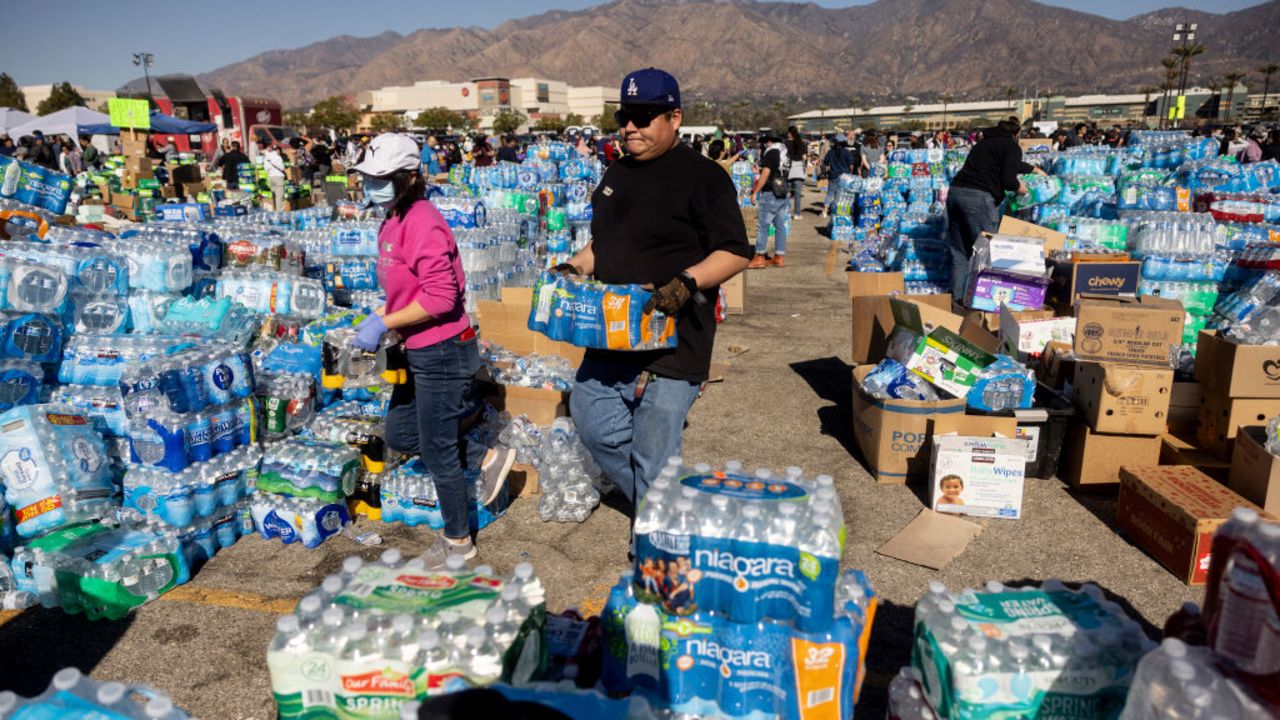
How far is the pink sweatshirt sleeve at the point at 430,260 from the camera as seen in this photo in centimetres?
373

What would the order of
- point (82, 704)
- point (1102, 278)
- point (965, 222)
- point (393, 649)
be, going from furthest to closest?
point (965, 222)
point (1102, 278)
point (393, 649)
point (82, 704)

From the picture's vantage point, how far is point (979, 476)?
486 cm

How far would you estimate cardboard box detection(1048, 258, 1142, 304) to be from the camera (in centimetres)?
669

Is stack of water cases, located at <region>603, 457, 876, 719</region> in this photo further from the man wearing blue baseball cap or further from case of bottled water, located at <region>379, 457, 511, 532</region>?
case of bottled water, located at <region>379, 457, 511, 532</region>

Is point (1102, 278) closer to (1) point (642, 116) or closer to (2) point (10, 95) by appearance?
(1) point (642, 116)

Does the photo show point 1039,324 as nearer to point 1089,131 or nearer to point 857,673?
point 857,673

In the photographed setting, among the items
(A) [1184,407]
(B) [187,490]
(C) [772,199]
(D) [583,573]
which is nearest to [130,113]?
(C) [772,199]

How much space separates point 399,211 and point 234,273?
3.62 metres

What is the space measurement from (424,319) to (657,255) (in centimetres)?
114

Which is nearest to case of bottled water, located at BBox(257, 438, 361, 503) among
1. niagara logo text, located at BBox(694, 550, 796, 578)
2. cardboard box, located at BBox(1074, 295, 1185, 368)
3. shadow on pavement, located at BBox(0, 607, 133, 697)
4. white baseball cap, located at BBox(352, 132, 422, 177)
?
shadow on pavement, located at BBox(0, 607, 133, 697)

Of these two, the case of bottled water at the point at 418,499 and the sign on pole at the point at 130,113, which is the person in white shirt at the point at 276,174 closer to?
the sign on pole at the point at 130,113

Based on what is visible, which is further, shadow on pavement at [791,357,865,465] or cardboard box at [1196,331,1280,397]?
shadow on pavement at [791,357,865,465]

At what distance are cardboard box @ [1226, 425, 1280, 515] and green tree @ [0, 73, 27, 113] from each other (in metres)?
84.7

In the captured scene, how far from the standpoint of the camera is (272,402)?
5074mm
